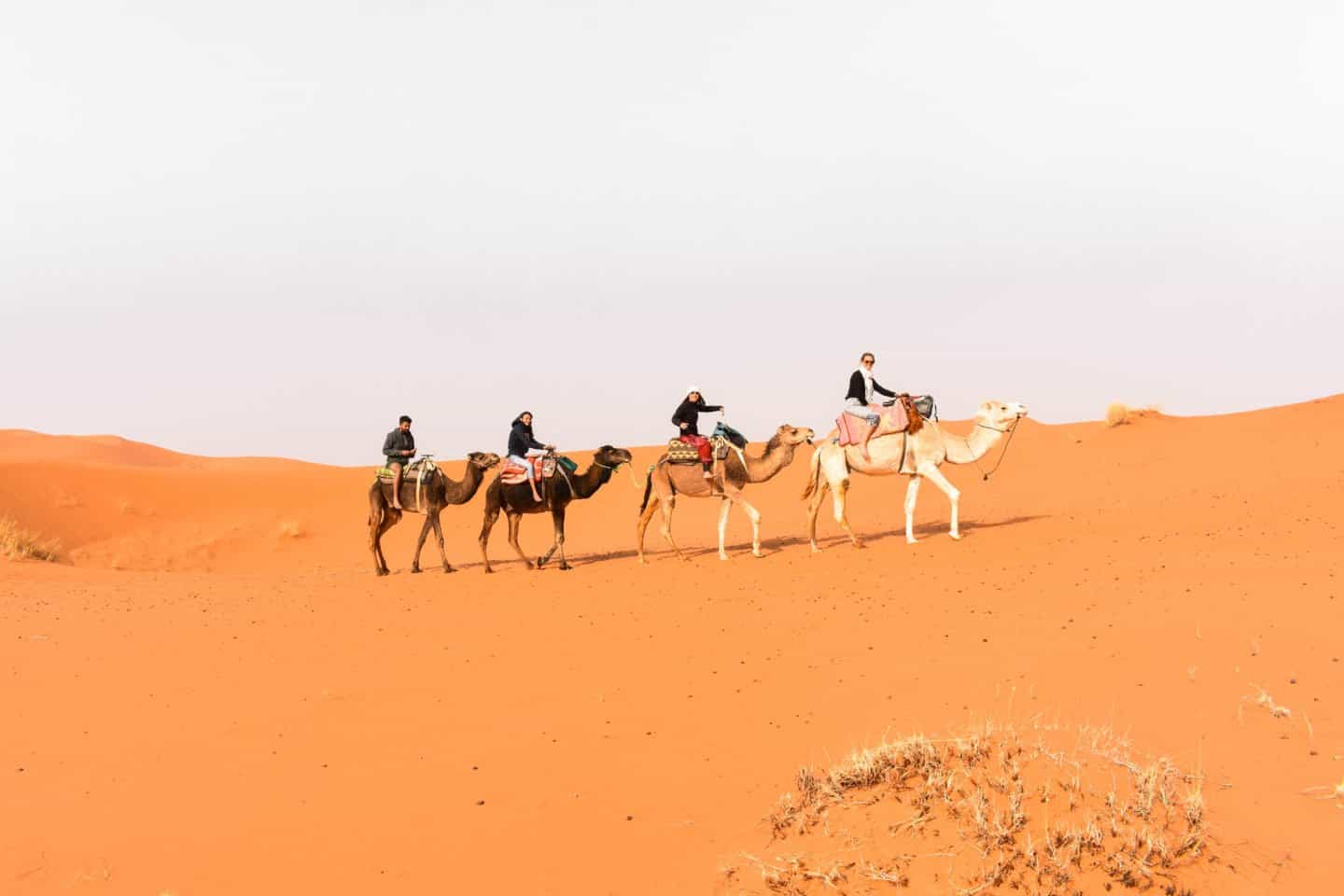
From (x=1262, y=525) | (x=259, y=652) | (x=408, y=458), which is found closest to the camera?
(x=259, y=652)

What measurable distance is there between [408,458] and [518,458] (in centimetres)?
256

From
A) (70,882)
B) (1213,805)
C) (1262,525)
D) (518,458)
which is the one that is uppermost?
(518,458)

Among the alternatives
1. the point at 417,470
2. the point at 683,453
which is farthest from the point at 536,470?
the point at 417,470

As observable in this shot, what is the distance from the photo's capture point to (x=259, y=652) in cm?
1312

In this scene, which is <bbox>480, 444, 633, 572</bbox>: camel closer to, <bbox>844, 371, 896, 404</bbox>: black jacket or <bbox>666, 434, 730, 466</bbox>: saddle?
<bbox>666, 434, 730, 466</bbox>: saddle

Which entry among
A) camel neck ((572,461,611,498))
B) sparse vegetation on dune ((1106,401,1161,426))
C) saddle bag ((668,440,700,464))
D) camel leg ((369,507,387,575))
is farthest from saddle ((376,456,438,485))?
sparse vegetation on dune ((1106,401,1161,426))

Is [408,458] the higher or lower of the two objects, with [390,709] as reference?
higher

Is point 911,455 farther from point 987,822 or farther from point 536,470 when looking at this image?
point 987,822

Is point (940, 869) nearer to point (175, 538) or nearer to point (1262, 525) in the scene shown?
point (1262, 525)

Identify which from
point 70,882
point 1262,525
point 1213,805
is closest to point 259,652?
point 70,882

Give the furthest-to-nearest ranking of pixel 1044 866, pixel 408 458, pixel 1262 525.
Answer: pixel 408 458
pixel 1262 525
pixel 1044 866

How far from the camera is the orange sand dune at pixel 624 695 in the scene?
7398 millimetres

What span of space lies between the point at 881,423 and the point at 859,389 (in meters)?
0.69

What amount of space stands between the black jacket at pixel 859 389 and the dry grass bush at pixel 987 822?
10.9m
